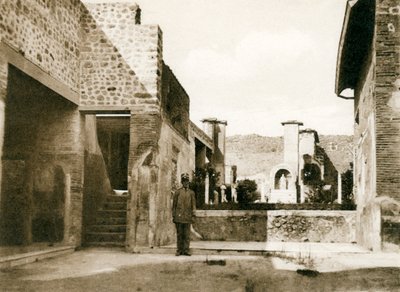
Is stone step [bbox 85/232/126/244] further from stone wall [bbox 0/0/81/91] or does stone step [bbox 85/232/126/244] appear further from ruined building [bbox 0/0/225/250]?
stone wall [bbox 0/0/81/91]

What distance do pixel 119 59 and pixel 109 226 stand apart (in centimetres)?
417

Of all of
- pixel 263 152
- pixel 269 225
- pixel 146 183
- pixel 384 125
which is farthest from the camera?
pixel 263 152

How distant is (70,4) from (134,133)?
9.82ft

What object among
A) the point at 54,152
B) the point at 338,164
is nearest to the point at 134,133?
the point at 54,152

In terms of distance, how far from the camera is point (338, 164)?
118 ft

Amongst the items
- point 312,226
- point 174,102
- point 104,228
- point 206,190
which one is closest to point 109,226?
point 104,228

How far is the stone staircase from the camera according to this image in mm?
12807

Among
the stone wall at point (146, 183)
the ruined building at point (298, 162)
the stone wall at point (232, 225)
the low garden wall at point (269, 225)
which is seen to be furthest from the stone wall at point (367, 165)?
the ruined building at point (298, 162)

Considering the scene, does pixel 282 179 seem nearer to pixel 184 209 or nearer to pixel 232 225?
pixel 232 225

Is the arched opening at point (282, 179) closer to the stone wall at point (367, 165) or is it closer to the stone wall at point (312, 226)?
the stone wall at point (312, 226)

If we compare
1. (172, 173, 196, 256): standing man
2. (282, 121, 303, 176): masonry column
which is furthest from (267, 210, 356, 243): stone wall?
(282, 121, 303, 176): masonry column

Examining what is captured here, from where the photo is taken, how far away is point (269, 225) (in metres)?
16.2

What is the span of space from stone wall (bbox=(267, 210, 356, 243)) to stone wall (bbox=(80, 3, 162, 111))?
6.45 m

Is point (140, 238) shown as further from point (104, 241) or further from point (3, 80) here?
point (3, 80)
